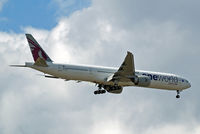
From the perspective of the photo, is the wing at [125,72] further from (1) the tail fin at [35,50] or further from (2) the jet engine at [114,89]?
(1) the tail fin at [35,50]

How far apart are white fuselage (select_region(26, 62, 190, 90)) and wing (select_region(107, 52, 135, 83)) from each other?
1.17 metres

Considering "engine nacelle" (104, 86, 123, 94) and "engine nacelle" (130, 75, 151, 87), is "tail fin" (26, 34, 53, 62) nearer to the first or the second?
"engine nacelle" (104, 86, 123, 94)

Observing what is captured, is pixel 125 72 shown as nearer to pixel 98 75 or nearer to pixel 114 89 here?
pixel 98 75

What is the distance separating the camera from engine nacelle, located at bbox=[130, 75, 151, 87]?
211 ft

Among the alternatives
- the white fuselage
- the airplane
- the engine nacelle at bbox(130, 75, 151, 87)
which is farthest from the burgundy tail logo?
the engine nacelle at bbox(130, 75, 151, 87)

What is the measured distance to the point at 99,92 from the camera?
2702 inches

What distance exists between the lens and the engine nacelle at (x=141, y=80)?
64.3 metres

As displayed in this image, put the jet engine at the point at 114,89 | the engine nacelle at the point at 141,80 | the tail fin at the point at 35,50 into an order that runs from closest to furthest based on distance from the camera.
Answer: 1. the tail fin at the point at 35,50
2. the engine nacelle at the point at 141,80
3. the jet engine at the point at 114,89

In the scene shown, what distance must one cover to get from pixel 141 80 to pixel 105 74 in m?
4.72

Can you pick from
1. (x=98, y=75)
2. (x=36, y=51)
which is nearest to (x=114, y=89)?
(x=98, y=75)

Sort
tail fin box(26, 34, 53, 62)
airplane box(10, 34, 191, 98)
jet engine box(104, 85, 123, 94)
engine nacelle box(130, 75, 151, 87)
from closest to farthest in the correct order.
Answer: airplane box(10, 34, 191, 98) < tail fin box(26, 34, 53, 62) < engine nacelle box(130, 75, 151, 87) < jet engine box(104, 85, 123, 94)

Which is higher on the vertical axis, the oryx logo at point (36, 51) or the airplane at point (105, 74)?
the oryx logo at point (36, 51)

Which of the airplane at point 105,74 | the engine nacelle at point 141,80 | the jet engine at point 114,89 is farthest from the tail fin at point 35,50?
the engine nacelle at point 141,80

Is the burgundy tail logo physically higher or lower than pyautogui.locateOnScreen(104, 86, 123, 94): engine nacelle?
higher
